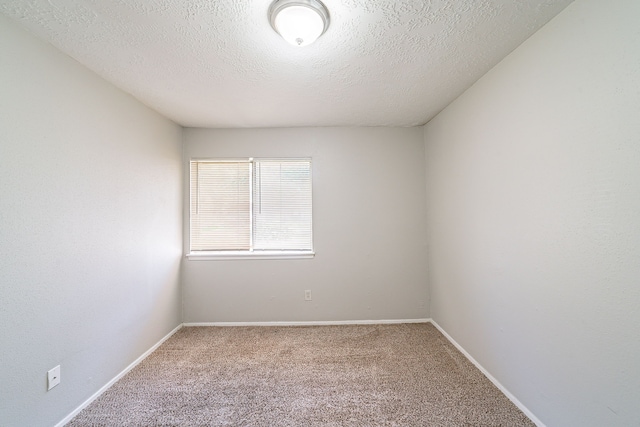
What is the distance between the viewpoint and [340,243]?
304 centimetres

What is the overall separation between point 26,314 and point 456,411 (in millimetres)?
2630

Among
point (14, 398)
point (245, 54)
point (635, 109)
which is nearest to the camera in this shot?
point (635, 109)

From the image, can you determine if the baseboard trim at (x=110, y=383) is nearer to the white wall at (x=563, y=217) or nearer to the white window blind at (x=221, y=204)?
the white window blind at (x=221, y=204)

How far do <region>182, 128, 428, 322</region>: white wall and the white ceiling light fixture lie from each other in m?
1.67

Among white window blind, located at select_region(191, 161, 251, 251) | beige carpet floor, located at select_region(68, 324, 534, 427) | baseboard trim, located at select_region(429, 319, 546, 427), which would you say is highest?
white window blind, located at select_region(191, 161, 251, 251)

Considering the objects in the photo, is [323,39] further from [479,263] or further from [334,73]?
[479,263]

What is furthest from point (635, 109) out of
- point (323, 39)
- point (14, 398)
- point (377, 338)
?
point (14, 398)

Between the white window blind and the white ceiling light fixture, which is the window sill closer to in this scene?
the white window blind

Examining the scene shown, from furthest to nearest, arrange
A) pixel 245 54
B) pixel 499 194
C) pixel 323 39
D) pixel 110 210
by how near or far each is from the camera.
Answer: pixel 110 210 → pixel 499 194 → pixel 245 54 → pixel 323 39

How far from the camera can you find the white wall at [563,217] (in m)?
1.09

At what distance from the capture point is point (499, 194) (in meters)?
1.81

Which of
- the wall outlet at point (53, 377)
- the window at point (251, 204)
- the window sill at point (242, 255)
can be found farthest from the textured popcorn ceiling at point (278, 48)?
the wall outlet at point (53, 377)

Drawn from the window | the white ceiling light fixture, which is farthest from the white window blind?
the white ceiling light fixture

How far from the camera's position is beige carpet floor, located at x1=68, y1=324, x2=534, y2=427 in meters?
1.62
